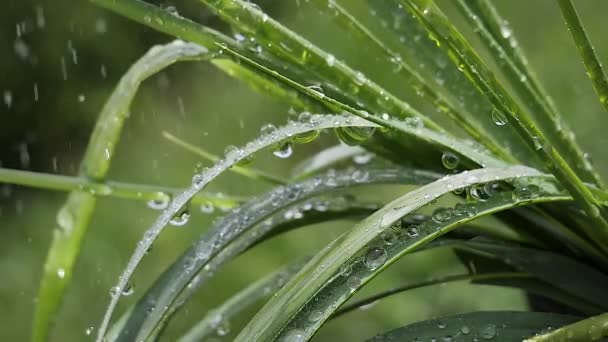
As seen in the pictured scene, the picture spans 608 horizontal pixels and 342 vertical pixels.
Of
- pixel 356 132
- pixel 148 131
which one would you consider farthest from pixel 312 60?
pixel 148 131

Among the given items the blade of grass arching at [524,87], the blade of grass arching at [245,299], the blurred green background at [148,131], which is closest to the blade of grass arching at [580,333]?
the blade of grass arching at [524,87]

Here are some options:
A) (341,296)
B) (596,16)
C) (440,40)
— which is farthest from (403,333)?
(596,16)

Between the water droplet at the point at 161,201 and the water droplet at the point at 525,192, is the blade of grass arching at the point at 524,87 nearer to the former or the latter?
the water droplet at the point at 525,192

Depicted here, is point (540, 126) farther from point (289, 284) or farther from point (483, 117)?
point (289, 284)

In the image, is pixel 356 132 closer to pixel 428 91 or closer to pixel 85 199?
pixel 428 91

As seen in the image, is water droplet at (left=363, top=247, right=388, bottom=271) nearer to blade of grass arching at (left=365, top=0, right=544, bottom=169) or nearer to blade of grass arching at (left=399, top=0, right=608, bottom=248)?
blade of grass arching at (left=399, top=0, right=608, bottom=248)

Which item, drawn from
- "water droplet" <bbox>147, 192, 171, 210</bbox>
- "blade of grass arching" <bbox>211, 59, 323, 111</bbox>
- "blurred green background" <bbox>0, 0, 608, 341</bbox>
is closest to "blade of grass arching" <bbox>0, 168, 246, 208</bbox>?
"water droplet" <bbox>147, 192, 171, 210</bbox>
